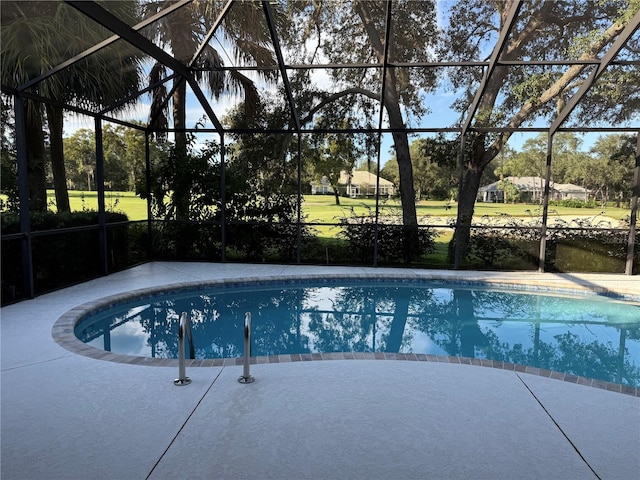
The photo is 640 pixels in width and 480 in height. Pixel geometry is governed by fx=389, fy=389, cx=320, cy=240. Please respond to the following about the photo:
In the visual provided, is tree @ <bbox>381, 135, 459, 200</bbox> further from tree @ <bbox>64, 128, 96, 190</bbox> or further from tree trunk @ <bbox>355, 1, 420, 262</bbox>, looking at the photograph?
tree @ <bbox>64, 128, 96, 190</bbox>

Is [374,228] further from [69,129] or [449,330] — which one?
[69,129]

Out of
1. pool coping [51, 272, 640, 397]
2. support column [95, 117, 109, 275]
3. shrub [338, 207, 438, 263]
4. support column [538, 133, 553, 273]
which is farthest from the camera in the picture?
shrub [338, 207, 438, 263]

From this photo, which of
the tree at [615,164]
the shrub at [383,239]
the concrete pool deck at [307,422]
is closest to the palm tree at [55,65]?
the concrete pool deck at [307,422]

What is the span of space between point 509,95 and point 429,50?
217 cm

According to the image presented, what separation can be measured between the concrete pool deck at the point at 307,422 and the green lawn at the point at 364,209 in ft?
15.2

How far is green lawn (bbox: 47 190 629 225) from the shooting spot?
7752mm

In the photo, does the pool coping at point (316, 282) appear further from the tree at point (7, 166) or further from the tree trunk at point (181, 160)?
the tree trunk at point (181, 160)

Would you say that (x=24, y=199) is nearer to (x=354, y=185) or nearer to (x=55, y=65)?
(x=55, y=65)

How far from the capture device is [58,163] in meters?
6.84

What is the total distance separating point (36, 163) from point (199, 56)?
10.5 feet

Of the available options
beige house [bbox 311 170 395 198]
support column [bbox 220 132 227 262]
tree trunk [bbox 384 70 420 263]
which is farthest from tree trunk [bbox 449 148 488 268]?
support column [bbox 220 132 227 262]

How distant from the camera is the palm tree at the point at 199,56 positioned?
22.8ft

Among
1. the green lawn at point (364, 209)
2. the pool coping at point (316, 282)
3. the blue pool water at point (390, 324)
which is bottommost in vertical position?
the blue pool water at point (390, 324)

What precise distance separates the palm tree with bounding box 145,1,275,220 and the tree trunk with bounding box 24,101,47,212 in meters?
2.17
